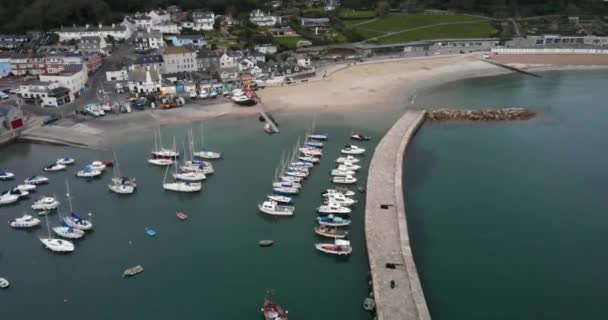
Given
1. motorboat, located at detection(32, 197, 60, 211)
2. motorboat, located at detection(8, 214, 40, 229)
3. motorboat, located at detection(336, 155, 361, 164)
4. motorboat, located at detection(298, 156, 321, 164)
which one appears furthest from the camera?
motorboat, located at detection(298, 156, 321, 164)

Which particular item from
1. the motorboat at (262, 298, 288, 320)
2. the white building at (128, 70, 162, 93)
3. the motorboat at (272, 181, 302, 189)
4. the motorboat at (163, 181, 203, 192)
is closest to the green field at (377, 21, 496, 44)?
the white building at (128, 70, 162, 93)

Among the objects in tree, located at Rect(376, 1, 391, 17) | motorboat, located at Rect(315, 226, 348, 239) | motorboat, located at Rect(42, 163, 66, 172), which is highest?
tree, located at Rect(376, 1, 391, 17)

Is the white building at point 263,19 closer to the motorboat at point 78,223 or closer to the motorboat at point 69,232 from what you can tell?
the motorboat at point 78,223

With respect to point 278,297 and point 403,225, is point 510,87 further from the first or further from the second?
point 278,297

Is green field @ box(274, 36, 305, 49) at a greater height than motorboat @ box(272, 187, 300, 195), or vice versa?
green field @ box(274, 36, 305, 49)

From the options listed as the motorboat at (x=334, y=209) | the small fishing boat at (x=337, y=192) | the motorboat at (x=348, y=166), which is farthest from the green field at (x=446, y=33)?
the motorboat at (x=334, y=209)

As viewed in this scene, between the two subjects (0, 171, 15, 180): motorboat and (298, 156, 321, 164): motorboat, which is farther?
(298, 156, 321, 164): motorboat

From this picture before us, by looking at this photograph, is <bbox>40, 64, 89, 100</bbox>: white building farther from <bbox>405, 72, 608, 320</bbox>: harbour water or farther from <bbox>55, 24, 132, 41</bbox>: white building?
<bbox>405, 72, 608, 320</bbox>: harbour water
